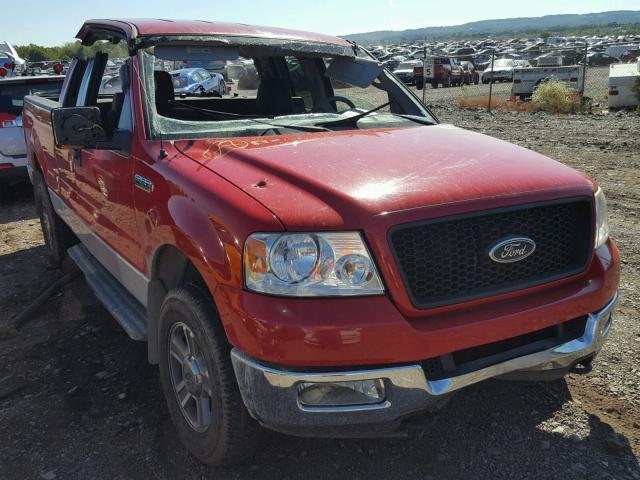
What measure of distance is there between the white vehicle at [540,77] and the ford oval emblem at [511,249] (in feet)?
61.2

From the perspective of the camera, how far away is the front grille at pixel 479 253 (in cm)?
223

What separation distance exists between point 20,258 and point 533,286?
5.40 m

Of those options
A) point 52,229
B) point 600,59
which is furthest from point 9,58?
point 600,59

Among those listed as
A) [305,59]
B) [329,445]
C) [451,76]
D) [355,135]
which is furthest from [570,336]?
[451,76]

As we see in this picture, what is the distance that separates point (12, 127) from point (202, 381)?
6752 mm

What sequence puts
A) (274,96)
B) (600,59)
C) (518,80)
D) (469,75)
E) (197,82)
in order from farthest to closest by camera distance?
(600,59)
(469,75)
(518,80)
(197,82)
(274,96)

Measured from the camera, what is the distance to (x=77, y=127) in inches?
120

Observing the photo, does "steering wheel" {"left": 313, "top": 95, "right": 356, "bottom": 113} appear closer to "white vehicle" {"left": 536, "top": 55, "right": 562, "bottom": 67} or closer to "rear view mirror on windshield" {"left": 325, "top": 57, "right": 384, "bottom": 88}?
"rear view mirror on windshield" {"left": 325, "top": 57, "right": 384, "bottom": 88}

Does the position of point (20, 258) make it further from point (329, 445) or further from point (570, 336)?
point (570, 336)

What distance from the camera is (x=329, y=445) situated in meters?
2.92

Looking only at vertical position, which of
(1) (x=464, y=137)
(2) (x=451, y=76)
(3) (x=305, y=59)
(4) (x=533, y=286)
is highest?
(3) (x=305, y=59)

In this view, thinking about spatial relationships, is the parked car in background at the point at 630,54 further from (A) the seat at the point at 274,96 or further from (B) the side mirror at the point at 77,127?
(B) the side mirror at the point at 77,127

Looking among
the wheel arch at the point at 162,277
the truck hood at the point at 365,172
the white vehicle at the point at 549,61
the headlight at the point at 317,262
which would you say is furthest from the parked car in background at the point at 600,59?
the headlight at the point at 317,262

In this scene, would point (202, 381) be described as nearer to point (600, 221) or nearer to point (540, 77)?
point (600, 221)
